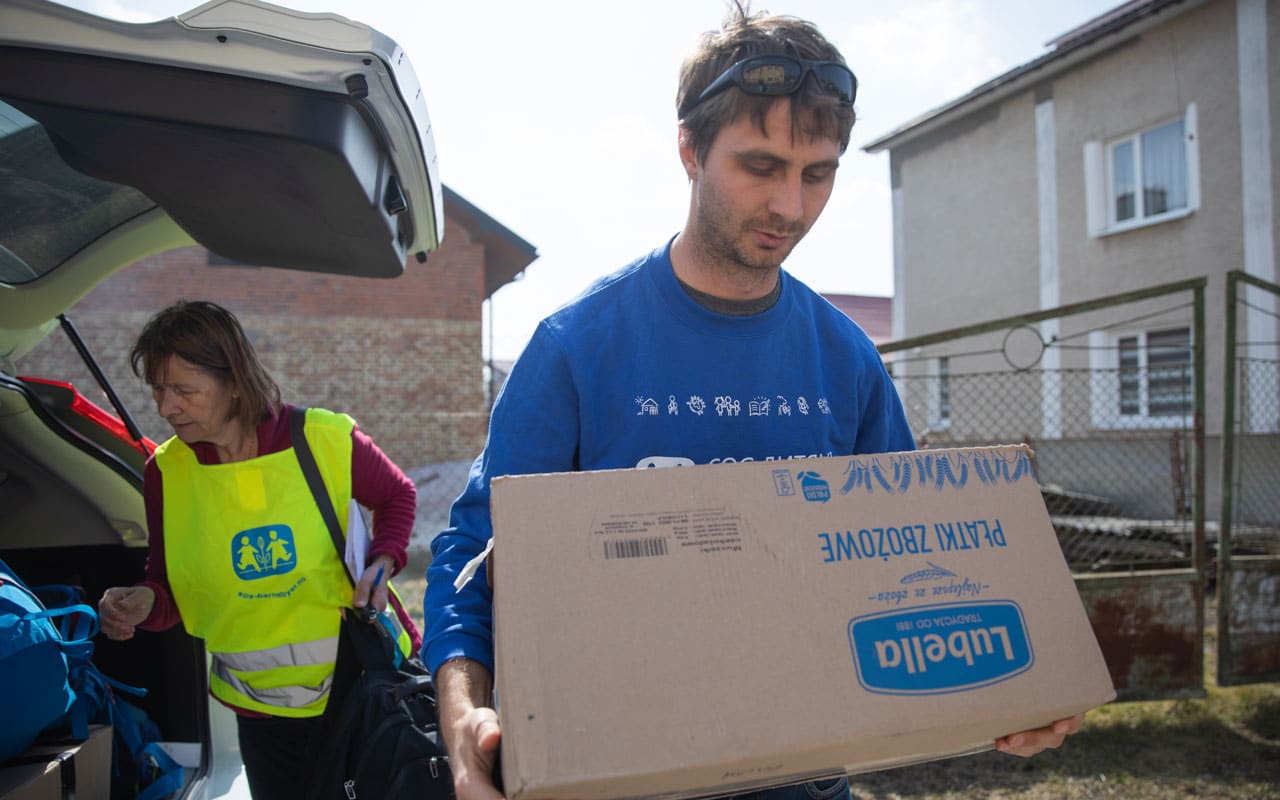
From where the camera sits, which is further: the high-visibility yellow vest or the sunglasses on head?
the high-visibility yellow vest

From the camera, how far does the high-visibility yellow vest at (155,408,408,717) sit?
80.8 inches

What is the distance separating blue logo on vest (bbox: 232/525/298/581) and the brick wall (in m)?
10.8

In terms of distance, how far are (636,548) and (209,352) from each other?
1.67 meters

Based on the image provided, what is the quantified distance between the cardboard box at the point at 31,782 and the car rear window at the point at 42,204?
3.79 ft

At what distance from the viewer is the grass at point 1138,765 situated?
359cm

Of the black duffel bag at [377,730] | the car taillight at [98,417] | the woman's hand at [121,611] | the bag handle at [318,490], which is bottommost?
the black duffel bag at [377,730]

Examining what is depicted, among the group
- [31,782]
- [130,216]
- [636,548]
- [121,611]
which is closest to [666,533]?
[636,548]

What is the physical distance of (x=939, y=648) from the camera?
1053 millimetres

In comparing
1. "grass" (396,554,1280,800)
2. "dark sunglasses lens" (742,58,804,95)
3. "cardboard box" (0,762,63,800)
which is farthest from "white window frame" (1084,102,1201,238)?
"cardboard box" (0,762,63,800)

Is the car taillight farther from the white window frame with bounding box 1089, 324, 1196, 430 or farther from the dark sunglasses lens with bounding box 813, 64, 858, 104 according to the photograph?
the white window frame with bounding box 1089, 324, 1196, 430

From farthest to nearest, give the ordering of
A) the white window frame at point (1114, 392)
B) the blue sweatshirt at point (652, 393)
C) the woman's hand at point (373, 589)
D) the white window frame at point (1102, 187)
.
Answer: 1. the white window frame at point (1102, 187)
2. the white window frame at point (1114, 392)
3. the woman's hand at point (373, 589)
4. the blue sweatshirt at point (652, 393)

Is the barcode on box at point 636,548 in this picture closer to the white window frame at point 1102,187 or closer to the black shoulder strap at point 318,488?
the black shoulder strap at point 318,488

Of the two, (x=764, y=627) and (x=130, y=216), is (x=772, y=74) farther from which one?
(x=130, y=216)

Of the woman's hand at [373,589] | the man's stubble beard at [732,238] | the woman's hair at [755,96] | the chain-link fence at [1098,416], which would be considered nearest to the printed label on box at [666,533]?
the man's stubble beard at [732,238]
